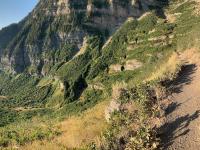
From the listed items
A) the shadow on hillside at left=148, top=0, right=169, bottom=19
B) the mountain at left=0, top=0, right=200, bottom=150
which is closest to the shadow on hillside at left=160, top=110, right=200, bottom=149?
the mountain at left=0, top=0, right=200, bottom=150

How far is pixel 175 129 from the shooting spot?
20.9m

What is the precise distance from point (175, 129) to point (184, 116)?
5.57ft

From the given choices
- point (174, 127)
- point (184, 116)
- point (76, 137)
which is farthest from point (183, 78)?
point (76, 137)

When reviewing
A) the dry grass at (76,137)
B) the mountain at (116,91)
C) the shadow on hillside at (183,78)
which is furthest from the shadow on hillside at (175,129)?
the shadow on hillside at (183,78)

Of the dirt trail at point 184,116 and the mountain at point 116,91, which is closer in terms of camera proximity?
the dirt trail at point 184,116

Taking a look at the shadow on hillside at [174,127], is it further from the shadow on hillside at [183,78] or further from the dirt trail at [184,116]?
the shadow on hillside at [183,78]

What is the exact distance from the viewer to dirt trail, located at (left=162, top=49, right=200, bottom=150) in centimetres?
1947

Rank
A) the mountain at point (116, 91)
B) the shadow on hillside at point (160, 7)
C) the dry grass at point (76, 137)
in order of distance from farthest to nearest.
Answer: the shadow on hillside at point (160, 7)
the mountain at point (116, 91)
the dry grass at point (76, 137)

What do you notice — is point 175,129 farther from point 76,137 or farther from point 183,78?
point 183,78

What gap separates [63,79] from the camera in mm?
185500

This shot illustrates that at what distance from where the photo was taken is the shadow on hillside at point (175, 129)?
1984cm

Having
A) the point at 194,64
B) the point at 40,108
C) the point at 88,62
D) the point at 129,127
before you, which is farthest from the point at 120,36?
the point at 129,127

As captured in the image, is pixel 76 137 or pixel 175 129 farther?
pixel 76 137

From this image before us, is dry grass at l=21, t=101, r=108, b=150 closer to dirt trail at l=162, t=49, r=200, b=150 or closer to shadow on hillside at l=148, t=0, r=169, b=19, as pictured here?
dirt trail at l=162, t=49, r=200, b=150
